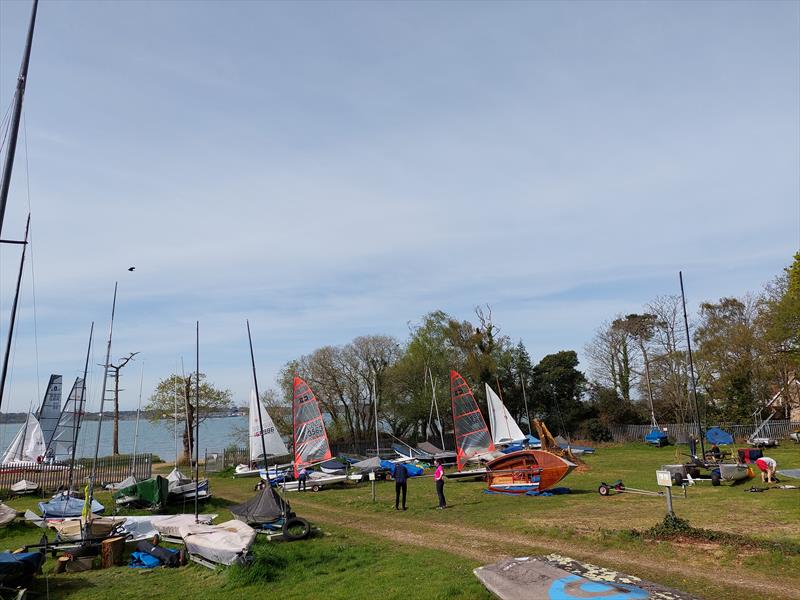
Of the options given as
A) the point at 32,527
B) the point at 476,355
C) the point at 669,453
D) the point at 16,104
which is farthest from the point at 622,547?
the point at 476,355

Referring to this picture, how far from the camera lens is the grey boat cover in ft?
52.6

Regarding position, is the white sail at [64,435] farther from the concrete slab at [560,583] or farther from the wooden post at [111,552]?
the concrete slab at [560,583]

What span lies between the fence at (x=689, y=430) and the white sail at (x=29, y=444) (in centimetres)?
4430

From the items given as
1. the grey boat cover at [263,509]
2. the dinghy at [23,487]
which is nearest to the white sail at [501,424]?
the grey boat cover at [263,509]

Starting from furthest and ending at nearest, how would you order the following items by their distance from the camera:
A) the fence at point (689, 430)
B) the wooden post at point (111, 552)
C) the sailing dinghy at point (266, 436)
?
the fence at point (689, 430)
the sailing dinghy at point (266, 436)
the wooden post at point (111, 552)

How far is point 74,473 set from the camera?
3197 centimetres

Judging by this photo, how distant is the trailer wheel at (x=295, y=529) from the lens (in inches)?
596

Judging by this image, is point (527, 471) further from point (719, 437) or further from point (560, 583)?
point (719, 437)

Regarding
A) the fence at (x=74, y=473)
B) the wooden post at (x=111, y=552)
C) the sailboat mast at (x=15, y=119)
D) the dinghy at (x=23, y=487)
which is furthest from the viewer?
the fence at (x=74, y=473)

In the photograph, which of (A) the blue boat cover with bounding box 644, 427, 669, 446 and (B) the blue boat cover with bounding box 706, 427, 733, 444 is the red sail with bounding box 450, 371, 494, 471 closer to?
(B) the blue boat cover with bounding box 706, 427, 733, 444

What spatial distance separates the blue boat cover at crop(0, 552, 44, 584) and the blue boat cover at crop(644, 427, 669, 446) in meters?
42.8

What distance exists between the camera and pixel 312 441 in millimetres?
26703

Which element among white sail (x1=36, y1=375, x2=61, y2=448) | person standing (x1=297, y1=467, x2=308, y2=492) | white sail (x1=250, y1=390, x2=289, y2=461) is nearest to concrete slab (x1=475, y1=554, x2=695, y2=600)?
person standing (x1=297, y1=467, x2=308, y2=492)

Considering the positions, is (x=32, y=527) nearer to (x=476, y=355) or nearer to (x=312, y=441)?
(x=312, y=441)
